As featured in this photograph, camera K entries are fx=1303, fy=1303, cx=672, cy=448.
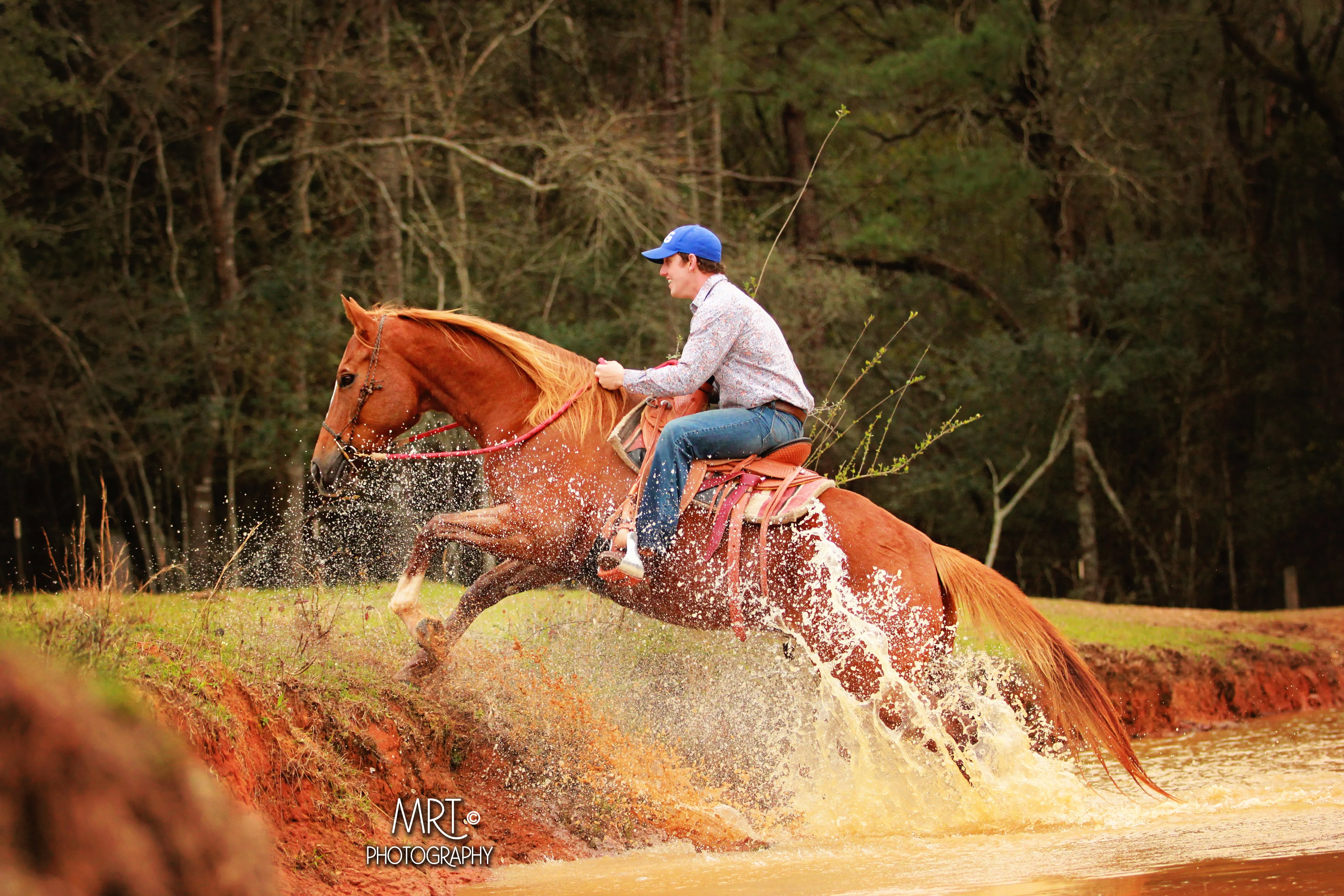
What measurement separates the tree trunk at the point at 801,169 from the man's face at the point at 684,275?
16709mm

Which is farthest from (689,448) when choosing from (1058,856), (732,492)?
(1058,856)

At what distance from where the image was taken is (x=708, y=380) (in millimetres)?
6445

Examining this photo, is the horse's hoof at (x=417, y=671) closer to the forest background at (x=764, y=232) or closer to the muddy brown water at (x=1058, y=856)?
the muddy brown water at (x=1058, y=856)

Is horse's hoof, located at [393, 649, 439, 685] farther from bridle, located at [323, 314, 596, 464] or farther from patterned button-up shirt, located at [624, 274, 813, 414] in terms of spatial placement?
patterned button-up shirt, located at [624, 274, 813, 414]

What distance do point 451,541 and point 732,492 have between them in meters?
1.37

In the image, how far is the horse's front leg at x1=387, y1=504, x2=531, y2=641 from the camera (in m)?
6.18

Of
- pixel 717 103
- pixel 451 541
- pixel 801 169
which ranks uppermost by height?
pixel 717 103

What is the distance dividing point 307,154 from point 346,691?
13.3 metres

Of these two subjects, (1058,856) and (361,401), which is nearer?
(1058,856)

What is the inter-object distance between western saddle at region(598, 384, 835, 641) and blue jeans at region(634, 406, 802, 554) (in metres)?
0.04

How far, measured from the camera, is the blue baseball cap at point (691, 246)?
Answer: 20.7 ft

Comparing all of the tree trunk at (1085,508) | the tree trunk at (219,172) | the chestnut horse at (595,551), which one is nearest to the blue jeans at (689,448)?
the chestnut horse at (595,551)

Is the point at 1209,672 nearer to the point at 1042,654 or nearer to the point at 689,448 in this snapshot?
the point at 1042,654

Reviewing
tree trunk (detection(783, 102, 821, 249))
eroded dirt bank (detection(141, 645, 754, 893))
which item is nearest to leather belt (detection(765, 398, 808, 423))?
eroded dirt bank (detection(141, 645, 754, 893))
